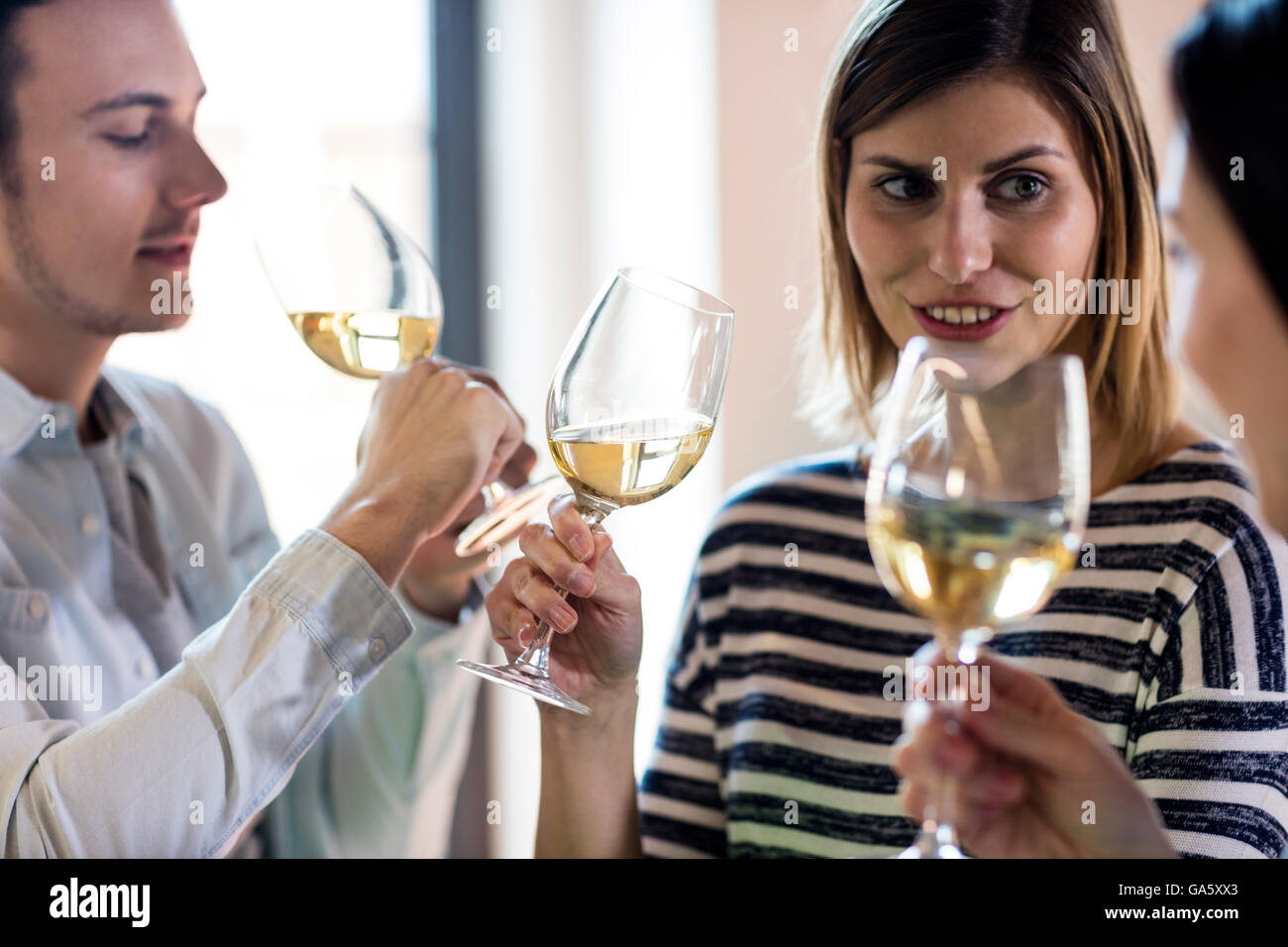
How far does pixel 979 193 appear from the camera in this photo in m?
0.88

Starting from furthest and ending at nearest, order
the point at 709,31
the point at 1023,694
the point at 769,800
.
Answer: the point at 709,31 < the point at 769,800 < the point at 1023,694

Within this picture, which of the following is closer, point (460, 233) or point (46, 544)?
point (46, 544)

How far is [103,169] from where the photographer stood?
1.07m

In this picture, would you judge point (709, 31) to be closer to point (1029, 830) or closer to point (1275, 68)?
point (1275, 68)

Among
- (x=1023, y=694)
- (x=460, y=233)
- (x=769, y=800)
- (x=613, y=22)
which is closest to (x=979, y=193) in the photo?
(x=1023, y=694)

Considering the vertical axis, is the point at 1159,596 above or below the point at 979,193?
below

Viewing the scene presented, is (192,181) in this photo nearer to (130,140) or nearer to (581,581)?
(130,140)

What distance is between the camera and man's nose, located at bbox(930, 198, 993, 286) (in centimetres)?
87

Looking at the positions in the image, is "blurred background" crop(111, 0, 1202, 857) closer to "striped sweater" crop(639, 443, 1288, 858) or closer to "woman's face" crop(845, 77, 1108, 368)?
"striped sweater" crop(639, 443, 1288, 858)

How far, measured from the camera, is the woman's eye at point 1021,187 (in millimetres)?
883

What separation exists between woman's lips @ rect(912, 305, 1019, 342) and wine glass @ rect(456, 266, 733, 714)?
0.25 metres

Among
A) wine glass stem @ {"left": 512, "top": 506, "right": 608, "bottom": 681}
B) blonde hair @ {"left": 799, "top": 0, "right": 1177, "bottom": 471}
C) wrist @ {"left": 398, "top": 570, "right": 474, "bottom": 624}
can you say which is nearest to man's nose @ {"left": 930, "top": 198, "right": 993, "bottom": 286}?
blonde hair @ {"left": 799, "top": 0, "right": 1177, "bottom": 471}

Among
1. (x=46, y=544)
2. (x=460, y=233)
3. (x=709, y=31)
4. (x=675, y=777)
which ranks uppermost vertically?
(x=709, y=31)
